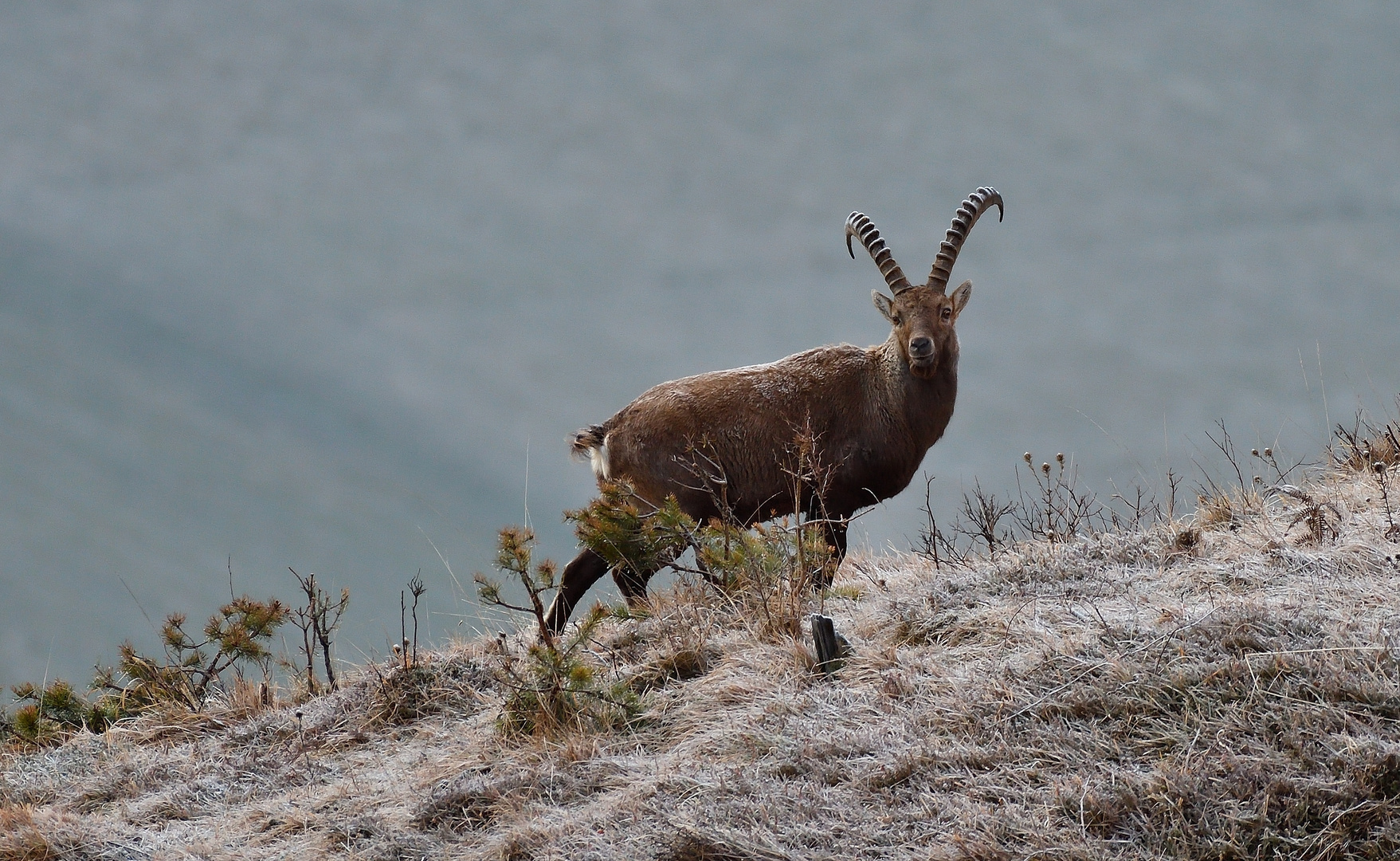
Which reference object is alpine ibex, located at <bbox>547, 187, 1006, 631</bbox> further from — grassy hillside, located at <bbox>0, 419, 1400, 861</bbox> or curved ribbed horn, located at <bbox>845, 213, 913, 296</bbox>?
grassy hillside, located at <bbox>0, 419, 1400, 861</bbox>

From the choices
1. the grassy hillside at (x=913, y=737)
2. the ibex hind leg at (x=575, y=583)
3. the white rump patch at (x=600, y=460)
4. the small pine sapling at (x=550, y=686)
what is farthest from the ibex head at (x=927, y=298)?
the small pine sapling at (x=550, y=686)

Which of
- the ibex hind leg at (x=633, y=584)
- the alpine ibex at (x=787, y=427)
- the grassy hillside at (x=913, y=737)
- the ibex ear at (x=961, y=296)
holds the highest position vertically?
the ibex ear at (x=961, y=296)

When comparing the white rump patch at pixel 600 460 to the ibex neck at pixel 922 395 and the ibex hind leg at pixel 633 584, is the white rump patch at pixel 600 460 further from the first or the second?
the ibex neck at pixel 922 395

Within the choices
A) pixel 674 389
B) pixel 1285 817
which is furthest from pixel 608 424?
pixel 1285 817

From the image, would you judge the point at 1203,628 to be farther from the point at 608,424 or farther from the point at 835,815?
the point at 608,424

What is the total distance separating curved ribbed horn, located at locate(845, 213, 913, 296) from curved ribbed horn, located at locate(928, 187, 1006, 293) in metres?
0.24

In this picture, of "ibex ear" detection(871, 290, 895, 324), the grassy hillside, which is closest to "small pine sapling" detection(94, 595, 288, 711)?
the grassy hillside

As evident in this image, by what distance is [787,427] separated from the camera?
7938mm

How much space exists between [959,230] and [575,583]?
161 inches

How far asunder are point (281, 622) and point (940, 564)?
15.5ft

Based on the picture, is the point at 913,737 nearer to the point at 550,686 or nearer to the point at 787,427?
the point at 550,686

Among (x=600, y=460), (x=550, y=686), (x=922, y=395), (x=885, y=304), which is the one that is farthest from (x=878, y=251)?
(x=550, y=686)

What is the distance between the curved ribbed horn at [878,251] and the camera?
877 cm

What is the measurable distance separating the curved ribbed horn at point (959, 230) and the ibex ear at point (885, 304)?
0.34 metres
